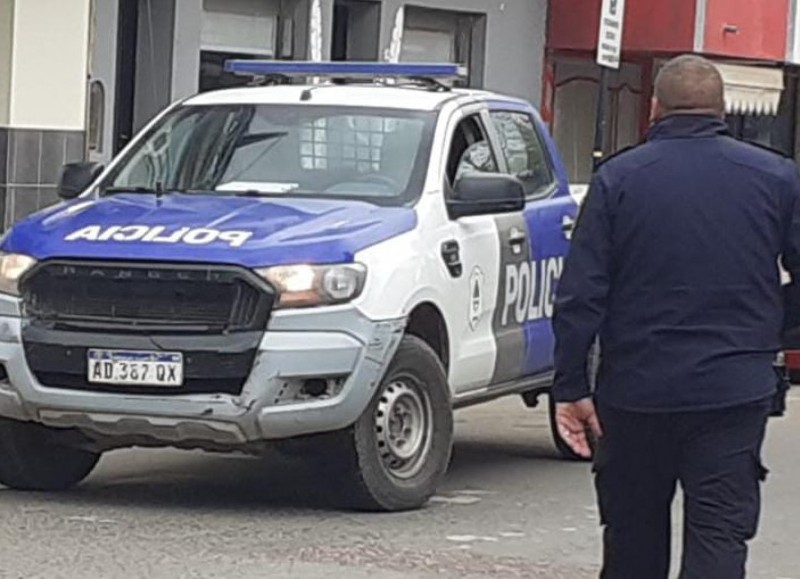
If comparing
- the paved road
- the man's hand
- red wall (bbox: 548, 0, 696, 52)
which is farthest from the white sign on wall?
the man's hand

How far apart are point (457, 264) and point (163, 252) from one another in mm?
1521

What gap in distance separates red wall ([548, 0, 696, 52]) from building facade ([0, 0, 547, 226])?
0.18 meters

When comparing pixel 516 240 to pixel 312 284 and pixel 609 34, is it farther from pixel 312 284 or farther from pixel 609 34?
pixel 609 34

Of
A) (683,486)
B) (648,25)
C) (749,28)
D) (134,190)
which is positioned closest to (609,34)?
(648,25)

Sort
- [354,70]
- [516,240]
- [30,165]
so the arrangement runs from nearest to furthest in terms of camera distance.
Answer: [516,240]
[354,70]
[30,165]

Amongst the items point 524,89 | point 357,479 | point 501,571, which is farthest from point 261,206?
point 524,89

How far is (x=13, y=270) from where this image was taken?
910 centimetres

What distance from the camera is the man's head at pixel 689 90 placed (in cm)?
618

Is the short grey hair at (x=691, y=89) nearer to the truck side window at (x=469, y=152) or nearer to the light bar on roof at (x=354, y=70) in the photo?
the truck side window at (x=469, y=152)

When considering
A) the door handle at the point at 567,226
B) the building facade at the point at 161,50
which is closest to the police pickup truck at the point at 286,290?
the door handle at the point at 567,226

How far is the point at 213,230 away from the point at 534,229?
7.11ft

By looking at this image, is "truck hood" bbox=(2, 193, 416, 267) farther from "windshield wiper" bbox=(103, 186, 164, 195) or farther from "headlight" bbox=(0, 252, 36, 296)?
"windshield wiper" bbox=(103, 186, 164, 195)

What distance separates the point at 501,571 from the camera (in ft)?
26.6

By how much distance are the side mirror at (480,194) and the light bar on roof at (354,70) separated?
97 centimetres
